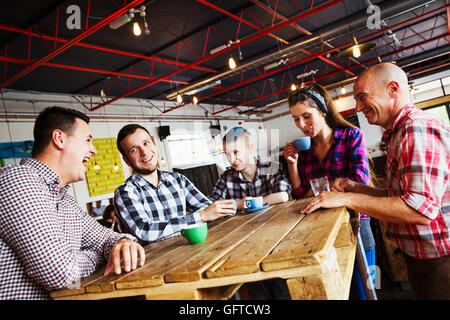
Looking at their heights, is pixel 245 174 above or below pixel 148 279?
above

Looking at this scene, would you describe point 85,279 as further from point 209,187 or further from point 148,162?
point 209,187

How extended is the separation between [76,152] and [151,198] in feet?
2.26

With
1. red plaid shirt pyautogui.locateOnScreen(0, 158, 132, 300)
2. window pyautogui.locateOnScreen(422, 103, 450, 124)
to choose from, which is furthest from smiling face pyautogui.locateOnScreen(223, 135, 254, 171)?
window pyautogui.locateOnScreen(422, 103, 450, 124)

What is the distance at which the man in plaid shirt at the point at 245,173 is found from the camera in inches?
97.7

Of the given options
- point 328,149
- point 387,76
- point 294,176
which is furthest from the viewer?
point 294,176

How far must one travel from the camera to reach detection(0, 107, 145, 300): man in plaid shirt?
115 cm

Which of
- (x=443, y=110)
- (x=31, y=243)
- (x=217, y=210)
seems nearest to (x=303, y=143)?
(x=217, y=210)

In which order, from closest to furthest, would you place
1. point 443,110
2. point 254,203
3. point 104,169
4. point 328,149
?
point 254,203 < point 328,149 < point 104,169 < point 443,110

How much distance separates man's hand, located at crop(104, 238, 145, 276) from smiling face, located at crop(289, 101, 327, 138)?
1349 mm

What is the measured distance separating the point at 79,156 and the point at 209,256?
850mm

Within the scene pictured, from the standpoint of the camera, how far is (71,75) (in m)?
8.35

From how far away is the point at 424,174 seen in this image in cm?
125

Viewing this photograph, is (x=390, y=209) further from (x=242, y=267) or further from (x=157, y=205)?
(x=157, y=205)

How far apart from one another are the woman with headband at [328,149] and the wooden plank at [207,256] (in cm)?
80
